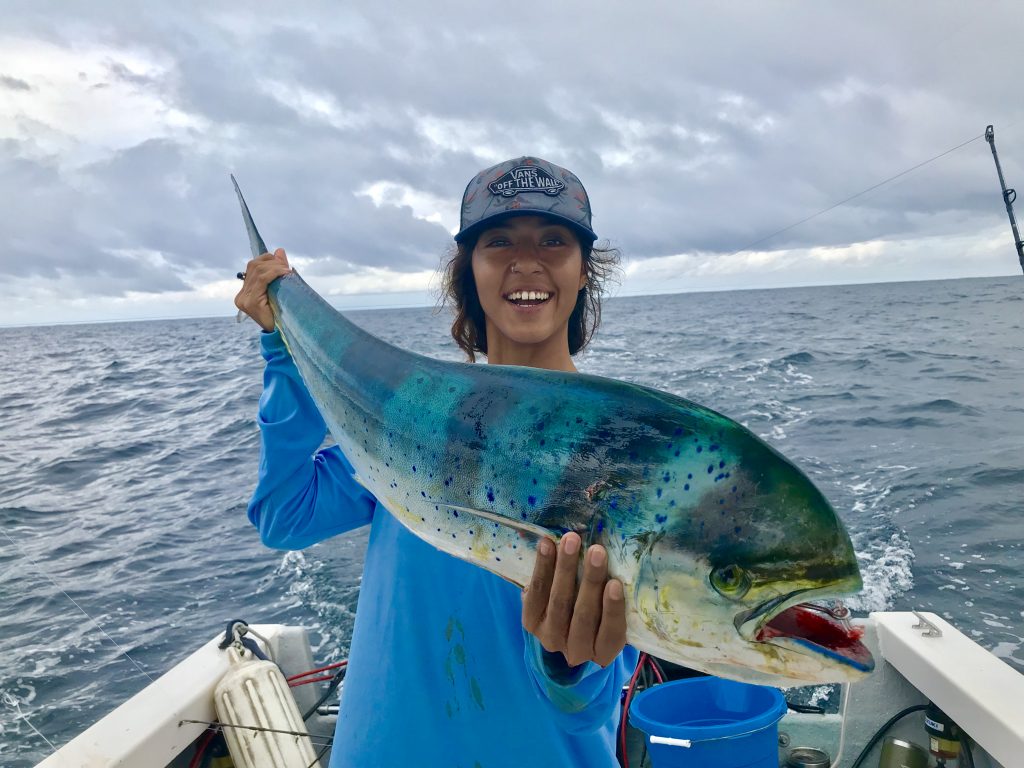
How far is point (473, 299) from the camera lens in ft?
9.15

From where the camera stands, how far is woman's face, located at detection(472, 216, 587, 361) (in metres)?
2.33

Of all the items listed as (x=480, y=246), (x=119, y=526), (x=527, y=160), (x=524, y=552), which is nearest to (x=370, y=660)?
(x=524, y=552)

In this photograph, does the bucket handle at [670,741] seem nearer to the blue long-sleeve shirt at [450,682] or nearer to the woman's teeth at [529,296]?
the blue long-sleeve shirt at [450,682]

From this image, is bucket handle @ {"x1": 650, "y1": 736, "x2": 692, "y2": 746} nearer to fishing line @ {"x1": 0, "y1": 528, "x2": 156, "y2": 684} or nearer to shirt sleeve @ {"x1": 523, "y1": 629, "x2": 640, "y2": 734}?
shirt sleeve @ {"x1": 523, "y1": 629, "x2": 640, "y2": 734}

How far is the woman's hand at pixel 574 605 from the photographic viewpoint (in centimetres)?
139

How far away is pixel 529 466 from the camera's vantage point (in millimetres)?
1540

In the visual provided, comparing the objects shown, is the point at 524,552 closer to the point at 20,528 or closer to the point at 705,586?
the point at 705,586

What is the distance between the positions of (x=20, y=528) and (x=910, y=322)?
3794cm

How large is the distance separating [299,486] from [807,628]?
1.56m

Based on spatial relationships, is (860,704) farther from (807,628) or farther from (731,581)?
(731,581)

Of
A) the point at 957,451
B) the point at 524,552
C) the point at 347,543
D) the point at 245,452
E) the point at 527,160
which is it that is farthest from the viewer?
the point at 245,452

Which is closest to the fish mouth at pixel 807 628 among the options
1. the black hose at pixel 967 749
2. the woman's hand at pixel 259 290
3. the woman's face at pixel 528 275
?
the woman's face at pixel 528 275

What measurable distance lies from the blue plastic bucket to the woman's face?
1.95 m

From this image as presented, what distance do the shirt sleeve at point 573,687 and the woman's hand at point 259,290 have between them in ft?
5.34
